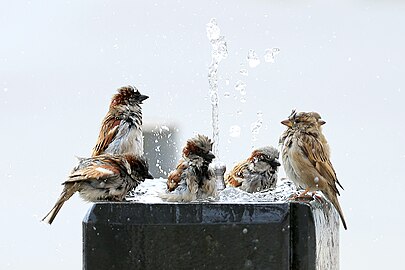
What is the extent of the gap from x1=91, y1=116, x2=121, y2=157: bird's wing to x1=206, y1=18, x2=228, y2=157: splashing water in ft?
1.98

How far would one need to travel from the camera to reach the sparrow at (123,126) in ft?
14.8

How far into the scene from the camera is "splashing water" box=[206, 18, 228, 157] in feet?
14.5

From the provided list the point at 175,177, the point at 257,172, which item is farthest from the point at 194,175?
the point at 257,172

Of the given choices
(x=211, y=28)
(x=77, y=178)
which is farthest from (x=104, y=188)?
(x=211, y=28)

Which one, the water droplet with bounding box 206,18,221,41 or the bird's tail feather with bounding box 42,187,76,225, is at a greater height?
the water droplet with bounding box 206,18,221,41

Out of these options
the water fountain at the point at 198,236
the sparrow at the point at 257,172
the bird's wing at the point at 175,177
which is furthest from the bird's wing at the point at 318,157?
the water fountain at the point at 198,236

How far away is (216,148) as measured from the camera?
13.5ft

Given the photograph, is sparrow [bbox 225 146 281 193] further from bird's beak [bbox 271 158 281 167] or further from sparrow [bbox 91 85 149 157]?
sparrow [bbox 91 85 149 157]

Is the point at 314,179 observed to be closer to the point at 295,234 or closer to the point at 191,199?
the point at 191,199

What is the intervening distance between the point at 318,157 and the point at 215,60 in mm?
986

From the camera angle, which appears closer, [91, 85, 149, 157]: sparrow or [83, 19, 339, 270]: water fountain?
[83, 19, 339, 270]: water fountain

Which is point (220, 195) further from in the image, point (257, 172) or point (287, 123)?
point (287, 123)

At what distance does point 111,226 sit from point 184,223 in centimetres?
22

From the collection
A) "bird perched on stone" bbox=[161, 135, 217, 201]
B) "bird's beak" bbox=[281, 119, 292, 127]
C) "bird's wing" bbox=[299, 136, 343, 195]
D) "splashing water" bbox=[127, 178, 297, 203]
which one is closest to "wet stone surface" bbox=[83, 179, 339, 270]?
"splashing water" bbox=[127, 178, 297, 203]
